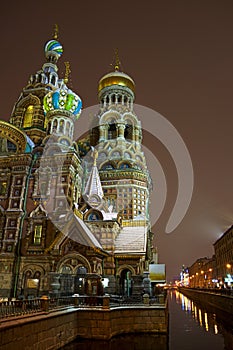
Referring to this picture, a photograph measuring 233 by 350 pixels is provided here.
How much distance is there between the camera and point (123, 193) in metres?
40.4

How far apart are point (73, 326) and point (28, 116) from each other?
3225 cm

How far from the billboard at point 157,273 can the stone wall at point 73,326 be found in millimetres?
13180

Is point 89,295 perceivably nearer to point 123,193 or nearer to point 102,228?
point 102,228

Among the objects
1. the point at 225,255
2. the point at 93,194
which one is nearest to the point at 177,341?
the point at 93,194

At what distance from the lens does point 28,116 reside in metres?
41.7

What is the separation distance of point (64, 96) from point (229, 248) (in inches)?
1527

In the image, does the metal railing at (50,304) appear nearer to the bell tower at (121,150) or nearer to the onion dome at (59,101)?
the bell tower at (121,150)

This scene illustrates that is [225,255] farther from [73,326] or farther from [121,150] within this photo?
[73,326]

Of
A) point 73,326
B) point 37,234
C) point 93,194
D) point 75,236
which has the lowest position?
point 73,326

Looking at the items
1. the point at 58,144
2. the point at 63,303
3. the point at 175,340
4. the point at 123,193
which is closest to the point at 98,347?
the point at 63,303

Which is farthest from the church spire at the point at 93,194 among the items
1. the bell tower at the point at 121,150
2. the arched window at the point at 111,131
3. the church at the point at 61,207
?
the arched window at the point at 111,131

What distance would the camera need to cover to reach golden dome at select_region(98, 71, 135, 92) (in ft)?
180

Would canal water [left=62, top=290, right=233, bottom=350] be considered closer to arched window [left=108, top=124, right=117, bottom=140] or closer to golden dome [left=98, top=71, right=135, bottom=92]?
arched window [left=108, top=124, right=117, bottom=140]

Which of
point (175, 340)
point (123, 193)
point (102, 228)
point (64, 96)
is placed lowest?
point (175, 340)
